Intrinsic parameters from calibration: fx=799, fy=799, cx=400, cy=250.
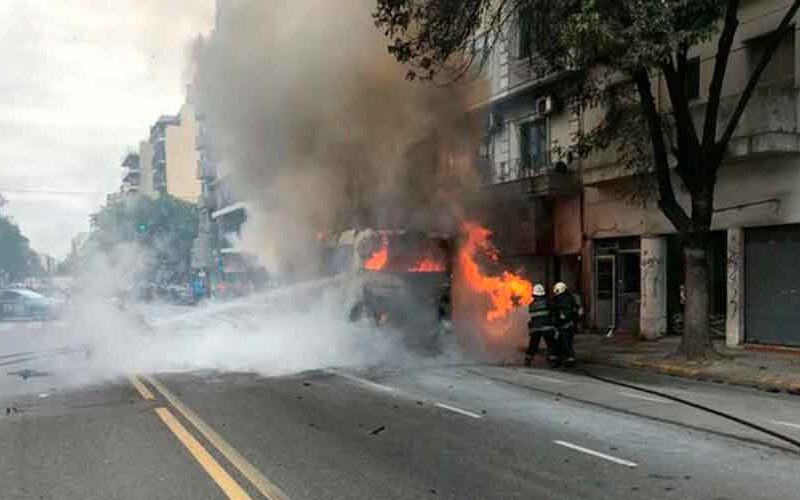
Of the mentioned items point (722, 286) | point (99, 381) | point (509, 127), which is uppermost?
point (509, 127)

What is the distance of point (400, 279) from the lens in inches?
591

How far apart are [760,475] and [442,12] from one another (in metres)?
9.12

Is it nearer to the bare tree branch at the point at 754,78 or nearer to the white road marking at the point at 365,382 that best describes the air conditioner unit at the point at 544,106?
the bare tree branch at the point at 754,78

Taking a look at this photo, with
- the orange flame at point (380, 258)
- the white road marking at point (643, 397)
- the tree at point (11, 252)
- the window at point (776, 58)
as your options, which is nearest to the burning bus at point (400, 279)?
the orange flame at point (380, 258)

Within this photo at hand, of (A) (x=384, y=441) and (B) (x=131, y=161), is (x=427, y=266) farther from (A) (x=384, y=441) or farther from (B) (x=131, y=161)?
(B) (x=131, y=161)

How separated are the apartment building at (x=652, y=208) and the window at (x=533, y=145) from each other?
0.03 metres

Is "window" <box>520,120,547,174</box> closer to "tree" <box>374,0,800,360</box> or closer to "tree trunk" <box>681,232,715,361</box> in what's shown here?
"tree" <box>374,0,800,360</box>

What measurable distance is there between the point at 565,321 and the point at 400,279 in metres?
3.84

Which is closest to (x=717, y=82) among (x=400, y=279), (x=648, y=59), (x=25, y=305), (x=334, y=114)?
(x=648, y=59)

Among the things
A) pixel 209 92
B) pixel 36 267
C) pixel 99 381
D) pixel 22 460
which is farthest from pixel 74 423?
pixel 36 267

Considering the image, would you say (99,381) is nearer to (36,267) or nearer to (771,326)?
(771,326)

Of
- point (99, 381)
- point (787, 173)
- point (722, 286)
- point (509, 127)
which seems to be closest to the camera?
point (99, 381)

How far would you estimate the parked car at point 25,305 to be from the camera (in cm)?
2852

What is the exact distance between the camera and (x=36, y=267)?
9856 cm
